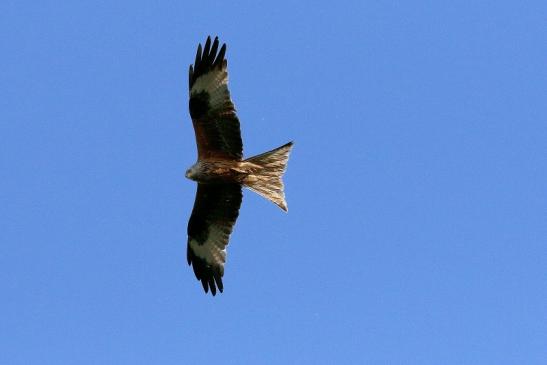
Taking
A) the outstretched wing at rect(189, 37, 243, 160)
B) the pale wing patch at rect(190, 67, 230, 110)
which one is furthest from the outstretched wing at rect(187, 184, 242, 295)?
the pale wing patch at rect(190, 67, 230, 110)

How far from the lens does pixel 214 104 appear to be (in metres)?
12.4

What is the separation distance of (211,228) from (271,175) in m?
1.22

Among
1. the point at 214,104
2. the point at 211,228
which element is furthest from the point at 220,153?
the point at 211,228

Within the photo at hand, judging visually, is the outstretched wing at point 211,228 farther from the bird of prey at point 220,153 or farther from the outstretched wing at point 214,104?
the outstretched wing at point 214,104

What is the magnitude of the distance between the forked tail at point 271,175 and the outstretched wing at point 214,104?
271mm

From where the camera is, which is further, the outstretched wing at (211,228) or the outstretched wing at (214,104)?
the outstretched wing at (211,228)

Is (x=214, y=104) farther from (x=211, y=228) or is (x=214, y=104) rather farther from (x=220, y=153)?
(x=211, y=228)

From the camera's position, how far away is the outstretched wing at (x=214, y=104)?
40.5 feet

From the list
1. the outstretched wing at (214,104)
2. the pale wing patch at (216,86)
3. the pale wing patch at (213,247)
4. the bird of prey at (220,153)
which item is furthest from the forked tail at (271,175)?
the pale wing patch at (213,247)

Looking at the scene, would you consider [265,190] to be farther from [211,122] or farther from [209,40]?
[209,40]

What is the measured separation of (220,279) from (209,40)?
3099mm

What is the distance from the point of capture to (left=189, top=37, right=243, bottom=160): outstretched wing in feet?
40.5

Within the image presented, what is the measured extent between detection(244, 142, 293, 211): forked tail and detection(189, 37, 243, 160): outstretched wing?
27cm

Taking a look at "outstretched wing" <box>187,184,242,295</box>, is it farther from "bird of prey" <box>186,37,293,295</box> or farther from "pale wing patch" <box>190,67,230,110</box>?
"pale wing patch" <box>190,67,230,110</box>
